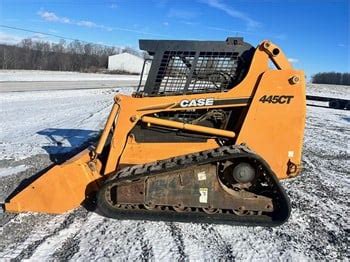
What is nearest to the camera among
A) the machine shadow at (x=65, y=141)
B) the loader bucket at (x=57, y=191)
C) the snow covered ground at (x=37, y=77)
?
the loader bucket at (x=57, y=191)

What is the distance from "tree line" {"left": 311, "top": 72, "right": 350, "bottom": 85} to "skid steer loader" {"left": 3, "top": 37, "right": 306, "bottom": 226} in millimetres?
83762

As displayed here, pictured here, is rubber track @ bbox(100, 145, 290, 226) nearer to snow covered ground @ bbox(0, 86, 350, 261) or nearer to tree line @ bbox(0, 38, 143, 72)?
snow covered ground @ bbox(0, 86, 350, 261)

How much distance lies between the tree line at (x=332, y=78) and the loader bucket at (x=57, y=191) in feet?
278

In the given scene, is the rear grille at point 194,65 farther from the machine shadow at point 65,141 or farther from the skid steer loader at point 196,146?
the machine shadow at point 65,141

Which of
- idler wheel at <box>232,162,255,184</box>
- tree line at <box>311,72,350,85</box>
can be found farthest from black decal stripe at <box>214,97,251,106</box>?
tree line at <box>311,72,350,85</box>

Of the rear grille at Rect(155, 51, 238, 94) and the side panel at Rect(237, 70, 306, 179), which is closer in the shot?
the side panel at Rect(237, 70, 306, 179)

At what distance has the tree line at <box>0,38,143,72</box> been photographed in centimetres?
8558

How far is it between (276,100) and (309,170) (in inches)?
110

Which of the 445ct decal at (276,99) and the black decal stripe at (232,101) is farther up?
the 445ct decal at (276,99)


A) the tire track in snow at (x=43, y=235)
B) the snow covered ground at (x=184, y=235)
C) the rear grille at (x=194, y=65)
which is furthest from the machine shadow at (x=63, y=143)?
the rear grille at (x=194, y=65)

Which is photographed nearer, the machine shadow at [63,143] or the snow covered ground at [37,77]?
the machine shadow at [63,143]

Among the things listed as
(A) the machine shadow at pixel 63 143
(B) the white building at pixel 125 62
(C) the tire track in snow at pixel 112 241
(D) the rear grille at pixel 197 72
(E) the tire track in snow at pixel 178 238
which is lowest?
(C) the tire track in snow at pixel 112 241

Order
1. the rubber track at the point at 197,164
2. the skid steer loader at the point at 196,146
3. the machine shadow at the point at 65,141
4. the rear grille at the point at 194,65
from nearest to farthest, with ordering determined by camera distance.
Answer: the rubber track at the point at 197,164 < the skid steer loader at the point at 196,146 < the rear grille at the point at 194,65 < the machine shadow at the point at 65,141

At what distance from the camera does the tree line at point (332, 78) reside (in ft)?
270
